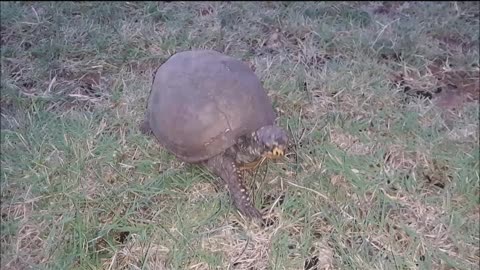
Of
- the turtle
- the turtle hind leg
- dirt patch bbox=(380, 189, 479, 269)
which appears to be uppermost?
the turtle

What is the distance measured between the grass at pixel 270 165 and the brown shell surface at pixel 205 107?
229 millimetres

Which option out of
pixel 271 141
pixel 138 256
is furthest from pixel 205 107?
pixel 138 256

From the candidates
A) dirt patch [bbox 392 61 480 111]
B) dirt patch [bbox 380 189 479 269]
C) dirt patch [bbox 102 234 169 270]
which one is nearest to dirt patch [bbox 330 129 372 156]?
dirt patch [bbox 380 189 479 269]

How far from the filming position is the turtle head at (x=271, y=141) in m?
2.24

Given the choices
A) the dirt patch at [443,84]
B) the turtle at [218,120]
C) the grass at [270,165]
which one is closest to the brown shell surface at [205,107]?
the turtle at [218,120]

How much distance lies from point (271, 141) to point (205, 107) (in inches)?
13.2

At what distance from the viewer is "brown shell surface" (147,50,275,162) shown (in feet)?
7.75

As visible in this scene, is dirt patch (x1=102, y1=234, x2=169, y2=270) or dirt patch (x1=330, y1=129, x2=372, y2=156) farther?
dirt patch (x1=330, y1=129, x2=372, y2=156)

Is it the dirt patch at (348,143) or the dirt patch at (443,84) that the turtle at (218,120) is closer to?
the dirt patch at (348,143)

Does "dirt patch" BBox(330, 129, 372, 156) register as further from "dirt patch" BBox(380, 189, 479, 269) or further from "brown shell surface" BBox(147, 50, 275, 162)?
"brown shell surface" BBox(147, 50, 275, 162)

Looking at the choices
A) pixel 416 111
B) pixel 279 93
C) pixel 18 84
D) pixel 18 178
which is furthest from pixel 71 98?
pixel 416 111

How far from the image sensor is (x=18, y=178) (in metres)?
2.57

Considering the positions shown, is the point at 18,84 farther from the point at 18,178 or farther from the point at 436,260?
the point at 436,260

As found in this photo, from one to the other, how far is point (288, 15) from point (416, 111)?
1.23 meters
